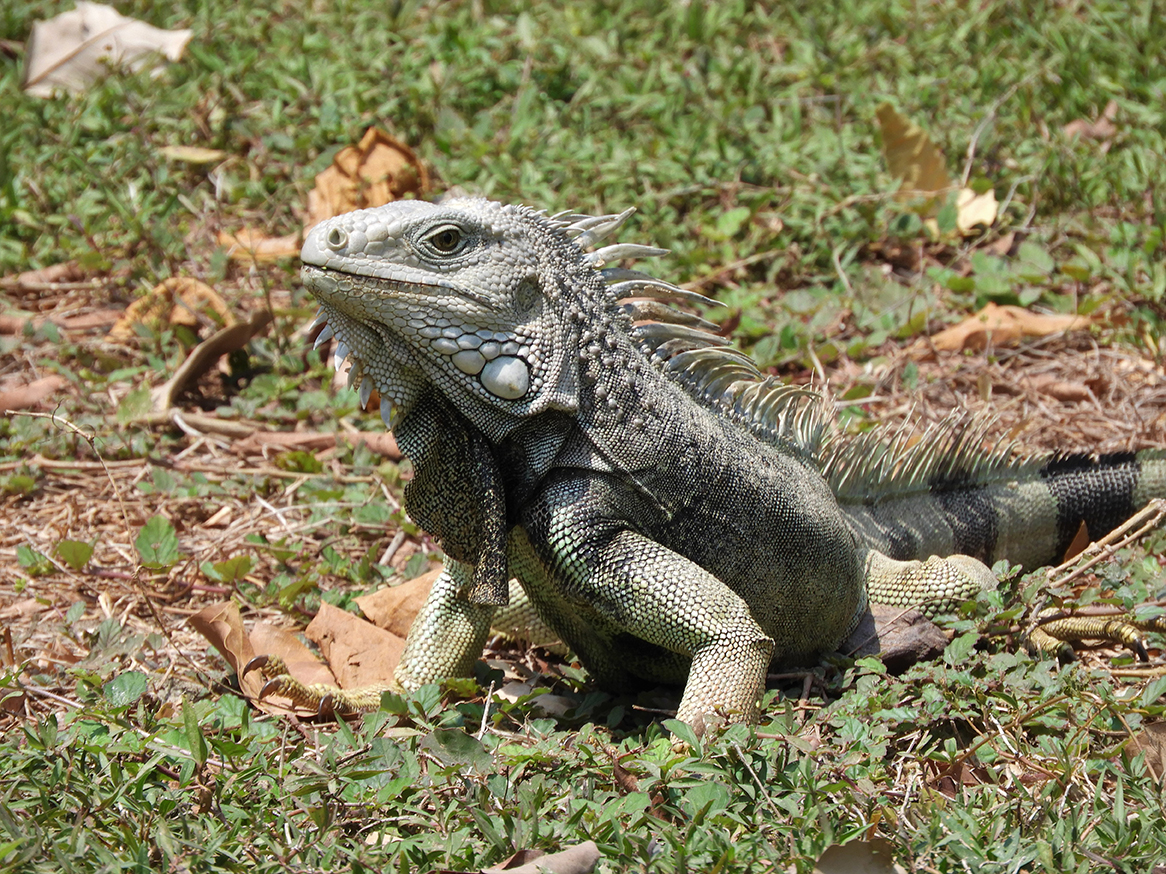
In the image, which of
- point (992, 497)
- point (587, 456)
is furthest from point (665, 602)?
point (992, 497)

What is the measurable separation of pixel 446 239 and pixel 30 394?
3268mm

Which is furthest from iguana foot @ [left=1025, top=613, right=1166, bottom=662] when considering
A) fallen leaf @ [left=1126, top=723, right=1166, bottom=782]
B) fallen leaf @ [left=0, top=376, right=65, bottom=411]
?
fallen leaf @ [left=0, top=376, right=65, bottom=411]

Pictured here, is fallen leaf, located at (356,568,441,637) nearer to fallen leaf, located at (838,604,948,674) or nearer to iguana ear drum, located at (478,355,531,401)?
iguana ear drum, located at (478,355,531,401)

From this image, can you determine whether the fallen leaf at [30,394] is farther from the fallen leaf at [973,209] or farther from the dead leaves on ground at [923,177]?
the fallen leaf at [973,209]

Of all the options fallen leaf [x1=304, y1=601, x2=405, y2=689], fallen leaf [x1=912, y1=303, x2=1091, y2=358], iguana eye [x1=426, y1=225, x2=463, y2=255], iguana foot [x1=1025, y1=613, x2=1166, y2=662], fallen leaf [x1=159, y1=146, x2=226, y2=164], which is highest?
iguana eye [x1=426, y1=225, x2=463, y2=255]

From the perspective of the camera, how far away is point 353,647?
4227 millimetres

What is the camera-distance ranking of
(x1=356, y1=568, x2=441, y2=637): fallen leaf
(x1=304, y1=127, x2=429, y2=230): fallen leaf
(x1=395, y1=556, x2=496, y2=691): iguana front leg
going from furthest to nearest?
(x1=304, y1=127, x2=429, y2=230): fallen leaf → (x1=356, y1=568, x2=441, y2=637): fallen leaf → (x1=395, y1=556, x2=496, y2=691): iguana front leg

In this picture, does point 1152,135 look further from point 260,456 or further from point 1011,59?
point 260,456

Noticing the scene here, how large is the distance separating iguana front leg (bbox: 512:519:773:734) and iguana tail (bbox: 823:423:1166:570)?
1.27 m

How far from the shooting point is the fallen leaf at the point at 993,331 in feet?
20.3

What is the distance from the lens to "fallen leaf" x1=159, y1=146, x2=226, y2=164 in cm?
727

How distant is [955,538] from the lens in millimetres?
4738

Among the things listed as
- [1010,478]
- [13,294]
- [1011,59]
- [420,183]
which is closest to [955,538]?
[1010,478]

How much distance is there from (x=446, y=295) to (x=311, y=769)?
54.0 inches
